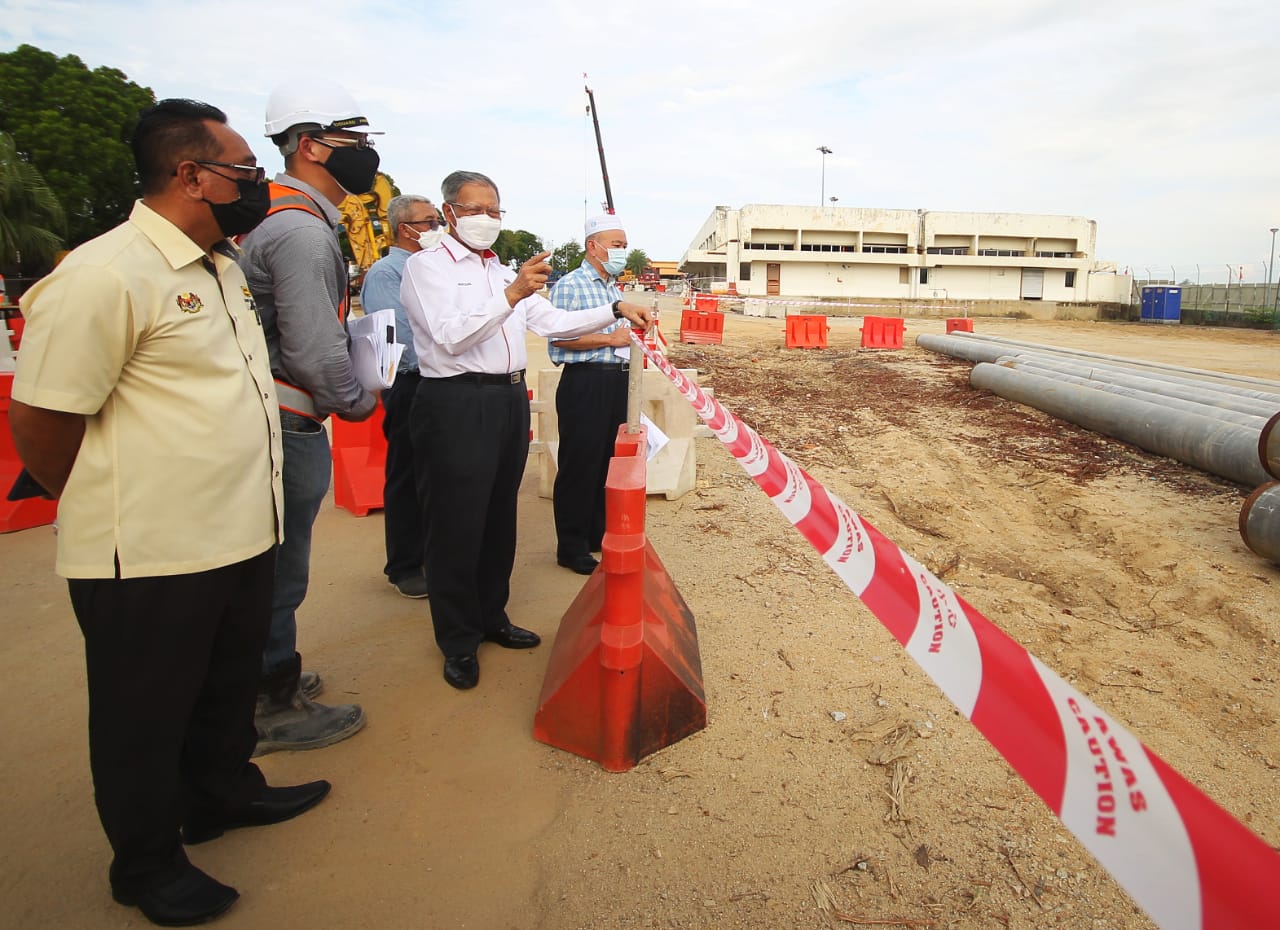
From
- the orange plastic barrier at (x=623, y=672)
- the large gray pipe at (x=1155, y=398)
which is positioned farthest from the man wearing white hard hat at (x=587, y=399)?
the large gray pipe at (x=1155, y=398)

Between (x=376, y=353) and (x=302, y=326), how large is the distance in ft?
0.92

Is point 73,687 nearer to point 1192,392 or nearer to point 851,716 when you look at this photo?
point 851,716

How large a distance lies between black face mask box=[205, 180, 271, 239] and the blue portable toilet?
40691 mm

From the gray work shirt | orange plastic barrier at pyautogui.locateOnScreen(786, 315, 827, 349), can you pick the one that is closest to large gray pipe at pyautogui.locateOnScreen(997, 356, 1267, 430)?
the gray work shirt

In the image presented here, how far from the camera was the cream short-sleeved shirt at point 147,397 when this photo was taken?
163 cm

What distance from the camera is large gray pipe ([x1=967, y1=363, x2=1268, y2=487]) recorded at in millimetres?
5711

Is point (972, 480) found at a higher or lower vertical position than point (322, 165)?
lower

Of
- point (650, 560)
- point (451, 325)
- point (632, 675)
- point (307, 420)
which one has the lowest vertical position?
point (632, 675)

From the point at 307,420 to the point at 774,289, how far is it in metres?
55.4

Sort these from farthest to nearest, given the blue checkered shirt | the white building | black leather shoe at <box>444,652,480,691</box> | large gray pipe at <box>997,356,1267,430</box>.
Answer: the white building, large gray pipe at <box>997,356,1267,430</box>, the blue checkered shirt, black leather shoe at <box>444,652,480,691</box>

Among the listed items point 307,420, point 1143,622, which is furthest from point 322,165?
point 1143,622

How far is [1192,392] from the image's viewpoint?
7832 millimetres

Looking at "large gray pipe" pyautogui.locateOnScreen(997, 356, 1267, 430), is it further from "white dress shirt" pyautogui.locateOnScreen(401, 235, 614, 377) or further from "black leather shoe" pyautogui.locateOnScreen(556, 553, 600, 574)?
"white dress shirt" pyautogui.locateOnScreen(401, 235, 614, 377)

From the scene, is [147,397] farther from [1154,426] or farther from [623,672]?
[1154,426]
